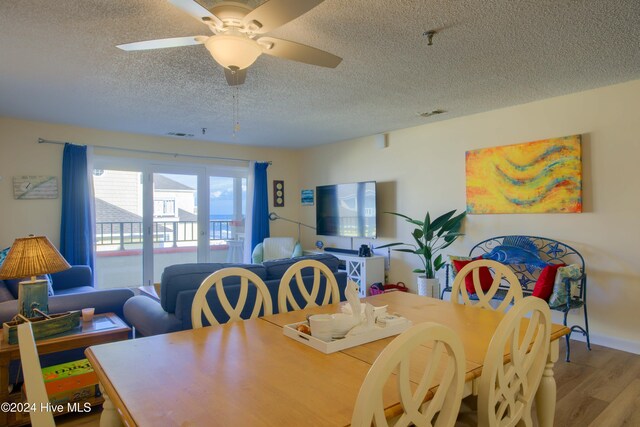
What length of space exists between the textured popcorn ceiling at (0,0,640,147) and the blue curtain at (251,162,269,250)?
1.78m

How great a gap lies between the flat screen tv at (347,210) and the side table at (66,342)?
3401mm

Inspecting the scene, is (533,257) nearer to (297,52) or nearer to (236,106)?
(297,52)

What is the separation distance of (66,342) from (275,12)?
87.7 inches

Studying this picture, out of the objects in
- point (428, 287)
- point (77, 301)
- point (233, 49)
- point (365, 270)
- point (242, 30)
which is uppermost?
point (242, 30)

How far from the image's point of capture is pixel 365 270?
16.3 feet

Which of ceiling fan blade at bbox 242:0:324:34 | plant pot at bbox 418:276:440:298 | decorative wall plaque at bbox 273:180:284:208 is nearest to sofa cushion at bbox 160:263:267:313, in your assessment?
ceiling fan blade at bbox 242:0:324:34

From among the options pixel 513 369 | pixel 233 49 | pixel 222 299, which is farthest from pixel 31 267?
pixel 513 369

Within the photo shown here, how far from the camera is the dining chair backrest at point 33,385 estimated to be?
0.82 m

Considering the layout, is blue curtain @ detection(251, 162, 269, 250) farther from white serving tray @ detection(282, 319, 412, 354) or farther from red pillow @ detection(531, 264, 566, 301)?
white serving tray @ detection(282, 319, 412, 354)

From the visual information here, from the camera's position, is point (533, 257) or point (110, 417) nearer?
point (110, 417)

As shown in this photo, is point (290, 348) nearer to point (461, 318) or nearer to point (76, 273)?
point (461, 318)

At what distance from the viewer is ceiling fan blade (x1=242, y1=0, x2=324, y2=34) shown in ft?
5.07

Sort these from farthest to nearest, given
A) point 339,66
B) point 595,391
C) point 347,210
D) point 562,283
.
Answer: point 347,210 → point 562,283 → point 339,66 → point 595,391

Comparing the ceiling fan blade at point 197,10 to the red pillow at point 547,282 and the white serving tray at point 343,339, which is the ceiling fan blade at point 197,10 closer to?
the white serving tray at point 343,339
